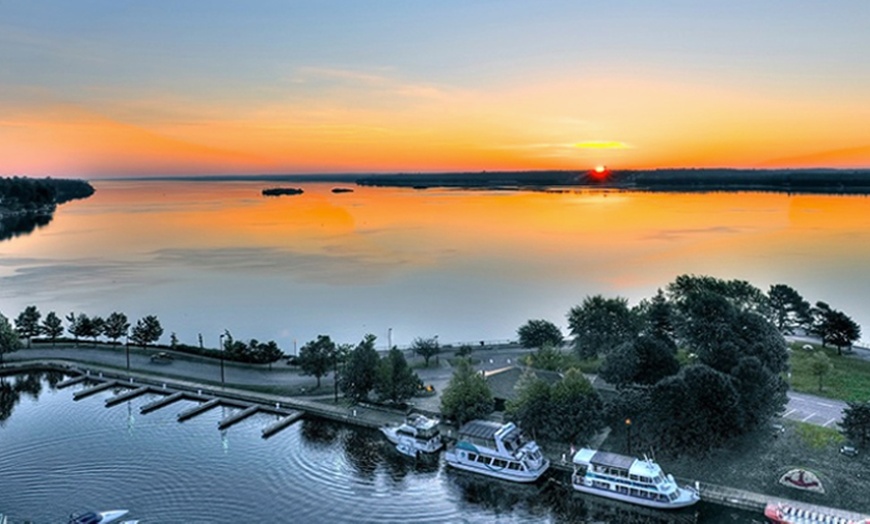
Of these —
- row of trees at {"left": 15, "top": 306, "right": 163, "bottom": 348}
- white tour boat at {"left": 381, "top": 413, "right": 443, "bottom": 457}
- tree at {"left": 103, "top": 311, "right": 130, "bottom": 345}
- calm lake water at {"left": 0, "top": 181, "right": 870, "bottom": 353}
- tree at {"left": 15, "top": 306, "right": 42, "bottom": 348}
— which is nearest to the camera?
white tour boat at {"left": 381, "top": 413, "right": 443, "bottom": 457}

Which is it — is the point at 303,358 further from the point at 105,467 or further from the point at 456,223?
the point at 456,223

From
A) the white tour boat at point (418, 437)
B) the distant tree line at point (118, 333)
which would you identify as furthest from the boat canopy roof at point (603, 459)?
the distant tree line at point (118, 333)

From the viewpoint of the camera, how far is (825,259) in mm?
93438

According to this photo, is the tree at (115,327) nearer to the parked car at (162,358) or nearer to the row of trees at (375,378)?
the parked car at (162,358)

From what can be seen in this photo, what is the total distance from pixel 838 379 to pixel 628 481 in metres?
21.8

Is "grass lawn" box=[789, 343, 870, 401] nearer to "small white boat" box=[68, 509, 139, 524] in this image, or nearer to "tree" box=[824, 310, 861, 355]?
"tree" box=[824, 310, 861, 355]

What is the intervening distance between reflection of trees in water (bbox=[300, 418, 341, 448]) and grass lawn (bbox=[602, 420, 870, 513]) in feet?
46.7

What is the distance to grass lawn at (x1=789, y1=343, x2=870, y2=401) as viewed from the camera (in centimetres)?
3809

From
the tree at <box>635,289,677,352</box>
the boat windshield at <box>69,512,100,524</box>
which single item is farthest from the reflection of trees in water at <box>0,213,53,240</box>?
the tree at <box>635,289,677,352</box>

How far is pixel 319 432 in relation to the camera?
35.8 metres

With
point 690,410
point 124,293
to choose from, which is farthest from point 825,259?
point 124,293

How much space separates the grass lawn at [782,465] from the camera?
26.4 meters

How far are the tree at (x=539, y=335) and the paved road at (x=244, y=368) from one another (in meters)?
1.31

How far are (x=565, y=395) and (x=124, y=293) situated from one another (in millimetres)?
62956
